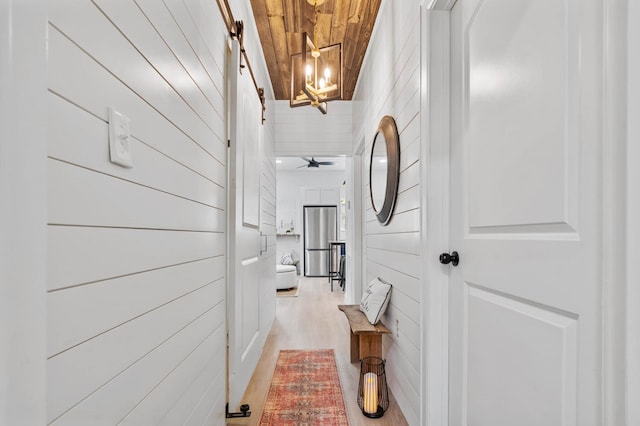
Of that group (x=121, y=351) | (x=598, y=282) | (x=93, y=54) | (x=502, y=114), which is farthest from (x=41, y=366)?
(x=502, y=114)

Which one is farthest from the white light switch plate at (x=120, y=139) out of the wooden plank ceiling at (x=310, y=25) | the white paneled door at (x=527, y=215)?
the wooden plank ceiling at (x=310, y=25)

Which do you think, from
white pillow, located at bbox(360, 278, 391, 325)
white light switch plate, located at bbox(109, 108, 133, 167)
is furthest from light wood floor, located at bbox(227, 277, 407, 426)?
white light switch plate, located at bbox(109, 108, 133, 167)

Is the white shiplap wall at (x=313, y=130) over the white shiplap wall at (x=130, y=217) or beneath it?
over

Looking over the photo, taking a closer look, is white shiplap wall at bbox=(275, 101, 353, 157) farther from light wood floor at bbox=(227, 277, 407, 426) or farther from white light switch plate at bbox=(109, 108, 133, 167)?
white light switch plate at bbox=(109, 108, 133, 167)

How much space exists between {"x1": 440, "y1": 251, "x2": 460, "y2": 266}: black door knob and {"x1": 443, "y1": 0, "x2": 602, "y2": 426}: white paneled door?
38 millimetres

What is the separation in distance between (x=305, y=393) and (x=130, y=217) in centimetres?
192

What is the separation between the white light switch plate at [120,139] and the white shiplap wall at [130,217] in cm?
2

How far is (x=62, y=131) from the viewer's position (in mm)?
634

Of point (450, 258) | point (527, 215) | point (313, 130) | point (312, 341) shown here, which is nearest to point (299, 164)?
point (313, 130)

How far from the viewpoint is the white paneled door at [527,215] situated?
2.52 ft

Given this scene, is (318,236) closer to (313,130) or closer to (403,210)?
(313,130)

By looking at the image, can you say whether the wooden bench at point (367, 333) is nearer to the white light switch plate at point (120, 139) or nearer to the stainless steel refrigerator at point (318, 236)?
the white light switch plate at point (120, 139)

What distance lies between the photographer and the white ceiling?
7715mm

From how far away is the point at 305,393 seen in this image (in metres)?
2.37
